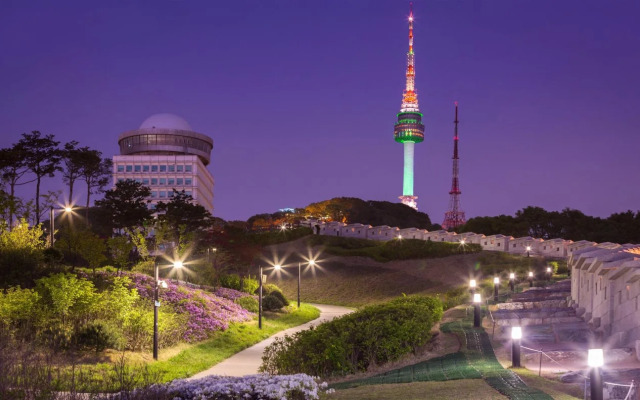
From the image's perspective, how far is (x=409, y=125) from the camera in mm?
171875

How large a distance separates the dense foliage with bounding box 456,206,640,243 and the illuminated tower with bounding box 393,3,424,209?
70099mm

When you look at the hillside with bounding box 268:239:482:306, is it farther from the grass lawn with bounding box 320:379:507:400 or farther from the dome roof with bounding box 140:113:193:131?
the dome roof with bounding box 140:113:193:131

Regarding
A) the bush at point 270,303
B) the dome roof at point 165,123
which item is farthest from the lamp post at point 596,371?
the dome roof at point 165,123

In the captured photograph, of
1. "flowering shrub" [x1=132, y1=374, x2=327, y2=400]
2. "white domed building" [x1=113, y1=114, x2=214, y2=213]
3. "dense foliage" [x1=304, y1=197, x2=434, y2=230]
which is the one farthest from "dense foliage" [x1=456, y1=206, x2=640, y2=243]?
"flowering shrub" [x1=132, y1=374, x2=327, y2=400]

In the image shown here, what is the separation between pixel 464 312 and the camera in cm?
2839

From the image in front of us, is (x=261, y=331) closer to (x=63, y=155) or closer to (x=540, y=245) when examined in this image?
(x=63, y=155)

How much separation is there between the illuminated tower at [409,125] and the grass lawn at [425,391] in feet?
520

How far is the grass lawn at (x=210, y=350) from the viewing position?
62.2 ft

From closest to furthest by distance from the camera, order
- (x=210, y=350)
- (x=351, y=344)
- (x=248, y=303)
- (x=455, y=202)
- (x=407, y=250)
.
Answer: (x=351, y=344) < (x=210, y=350) < (x=248, y=303) < (x=407, y=250) < (x=455, y=202)

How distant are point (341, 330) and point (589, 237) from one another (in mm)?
80333

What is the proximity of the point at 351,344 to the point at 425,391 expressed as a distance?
6.49 meters

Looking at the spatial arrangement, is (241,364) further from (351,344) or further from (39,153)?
(39,153)

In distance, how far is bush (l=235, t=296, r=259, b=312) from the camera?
118 ft

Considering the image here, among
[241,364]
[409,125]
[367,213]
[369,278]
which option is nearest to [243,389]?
[241,364]
